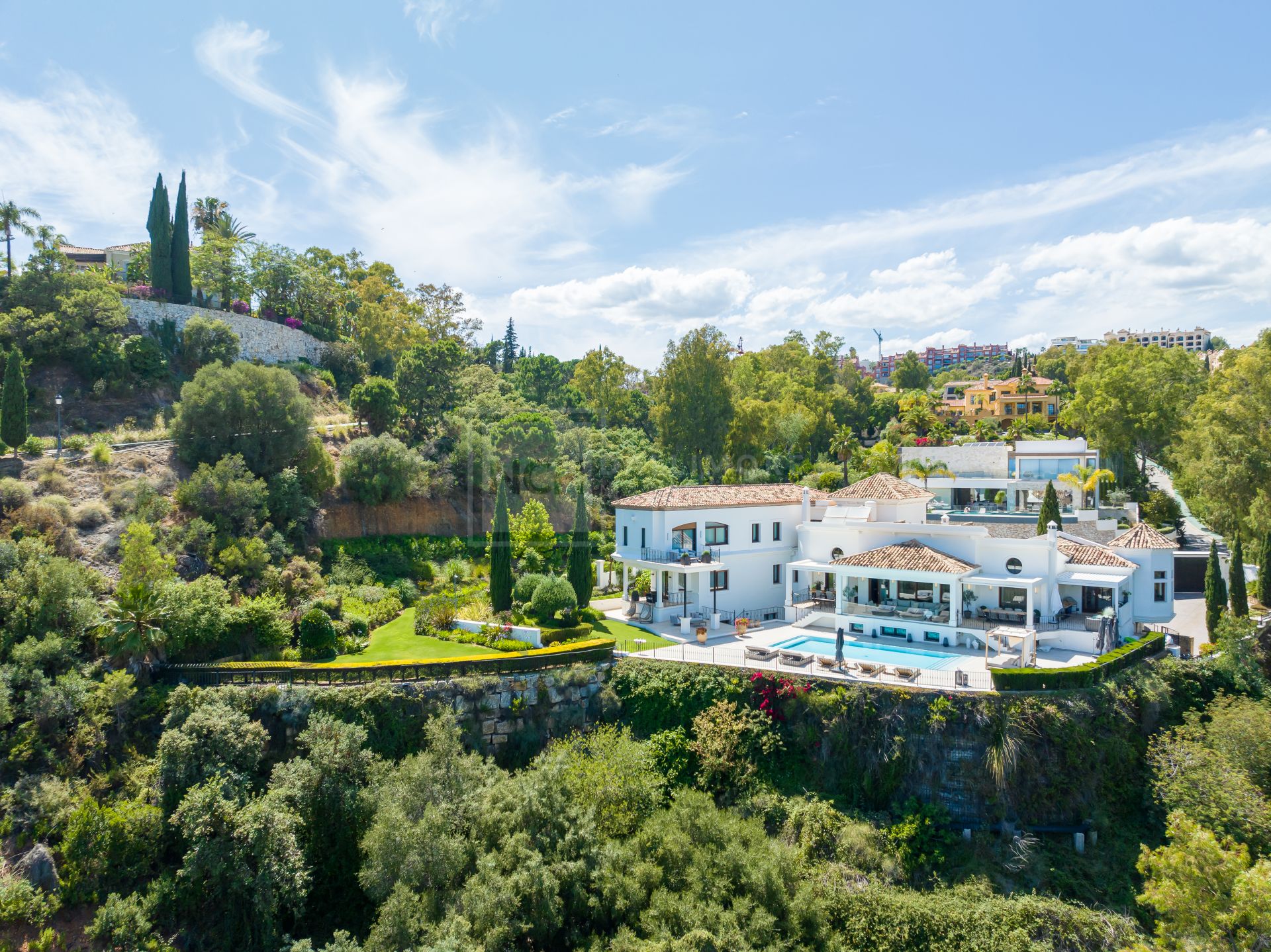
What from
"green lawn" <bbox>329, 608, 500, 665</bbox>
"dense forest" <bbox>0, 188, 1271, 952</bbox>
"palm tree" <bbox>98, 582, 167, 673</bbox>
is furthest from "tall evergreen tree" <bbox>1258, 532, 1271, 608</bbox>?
"palm tree" <bbox>98, 582, 167, 673</bbox>

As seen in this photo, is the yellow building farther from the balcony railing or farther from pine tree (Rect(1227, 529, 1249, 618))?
the balcony railing

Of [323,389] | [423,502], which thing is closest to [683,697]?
[423,502]

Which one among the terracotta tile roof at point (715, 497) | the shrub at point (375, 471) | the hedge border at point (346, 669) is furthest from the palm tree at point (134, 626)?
the terracotta tile roof at point (715, 497)

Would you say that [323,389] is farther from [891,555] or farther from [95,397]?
[891,555]

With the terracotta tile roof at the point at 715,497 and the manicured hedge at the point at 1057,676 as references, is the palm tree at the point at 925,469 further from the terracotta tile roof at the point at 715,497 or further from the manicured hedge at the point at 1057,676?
the manicured hedge at the point at 1057,676

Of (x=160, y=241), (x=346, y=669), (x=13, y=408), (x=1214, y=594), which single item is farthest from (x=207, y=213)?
(x=1214, y=594)

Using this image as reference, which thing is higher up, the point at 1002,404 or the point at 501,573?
the point at 1002,404

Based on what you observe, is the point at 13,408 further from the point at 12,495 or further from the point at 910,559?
the point at 910,559
